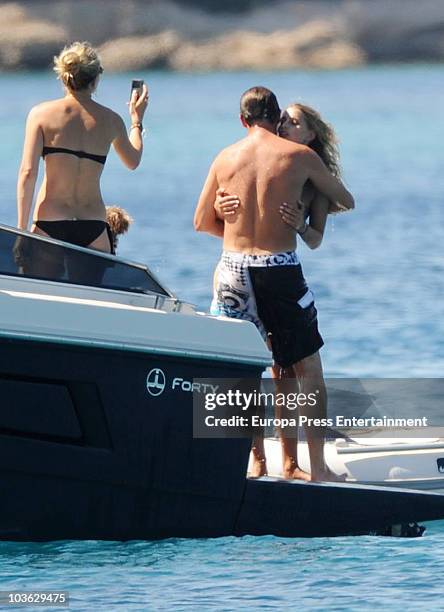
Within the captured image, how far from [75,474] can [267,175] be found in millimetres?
1438

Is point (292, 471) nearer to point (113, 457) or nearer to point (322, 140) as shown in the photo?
point (113, 457)

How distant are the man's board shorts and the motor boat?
32 centimetres

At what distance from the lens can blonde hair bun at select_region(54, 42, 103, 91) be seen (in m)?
7.12

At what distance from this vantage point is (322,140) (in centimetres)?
724

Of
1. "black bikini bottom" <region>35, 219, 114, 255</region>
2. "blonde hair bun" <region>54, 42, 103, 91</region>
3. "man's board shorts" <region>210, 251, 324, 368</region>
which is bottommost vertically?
"man's board shorts" <region>210, 251, 324, 368</region>

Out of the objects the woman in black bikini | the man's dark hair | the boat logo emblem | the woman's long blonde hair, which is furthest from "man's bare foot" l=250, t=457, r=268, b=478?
the man's dark hair

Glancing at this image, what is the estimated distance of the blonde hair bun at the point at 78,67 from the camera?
23.4 ft

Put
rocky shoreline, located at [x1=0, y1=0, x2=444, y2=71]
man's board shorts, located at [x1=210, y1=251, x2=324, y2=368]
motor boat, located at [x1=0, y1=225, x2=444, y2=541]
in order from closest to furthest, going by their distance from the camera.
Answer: motor boat, located at [x1=0, y1=225, x2=444, y2=541] → man's board shorts, located at [x1=210, y1=251, x2=324, y2=368] → rocky shoreline, located at [x1=0, y1=0, x2=444, y2=71]

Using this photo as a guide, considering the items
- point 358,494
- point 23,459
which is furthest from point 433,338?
point 23,459

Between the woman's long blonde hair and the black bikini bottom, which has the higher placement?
the woman's long blonde hair

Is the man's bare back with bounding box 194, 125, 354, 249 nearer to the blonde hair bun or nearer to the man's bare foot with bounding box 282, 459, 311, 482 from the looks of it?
the blonde hair bun

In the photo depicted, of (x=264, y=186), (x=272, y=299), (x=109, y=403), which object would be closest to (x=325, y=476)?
(x=272, y=299)

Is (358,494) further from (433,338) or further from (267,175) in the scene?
(433,338)

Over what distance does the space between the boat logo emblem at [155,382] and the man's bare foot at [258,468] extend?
786 mm
